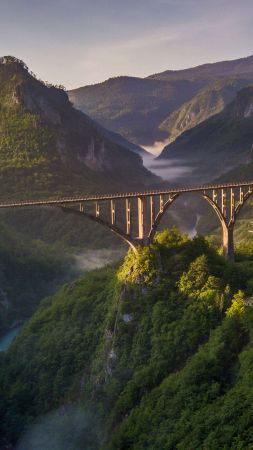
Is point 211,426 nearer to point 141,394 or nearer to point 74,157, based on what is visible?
point 141,394

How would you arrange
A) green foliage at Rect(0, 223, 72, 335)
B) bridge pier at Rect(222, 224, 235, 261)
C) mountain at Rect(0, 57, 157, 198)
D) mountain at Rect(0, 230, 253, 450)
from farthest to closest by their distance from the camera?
mountain at Rect(0, 57, 157, 198) → green foliage at Rect(0, 223, 72, 335) → bridge pier at Rect(222, 224, 235, 261) → mountain at Rect(0, 230, 253, 450)

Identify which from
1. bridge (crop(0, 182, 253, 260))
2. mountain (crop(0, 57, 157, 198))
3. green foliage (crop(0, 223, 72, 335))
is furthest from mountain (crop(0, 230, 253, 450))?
mountain (crop(0, 57, 157, 198))

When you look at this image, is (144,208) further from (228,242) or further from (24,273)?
(24,273)

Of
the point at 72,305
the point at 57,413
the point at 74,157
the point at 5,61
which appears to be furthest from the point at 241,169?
the point at 57,413

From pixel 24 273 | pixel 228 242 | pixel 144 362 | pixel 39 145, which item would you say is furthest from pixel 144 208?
pixel 39 145

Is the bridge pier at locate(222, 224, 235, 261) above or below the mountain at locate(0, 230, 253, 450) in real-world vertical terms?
above

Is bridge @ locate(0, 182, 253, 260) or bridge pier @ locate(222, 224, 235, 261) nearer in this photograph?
bridge @ locate(0, 182, 253, 260)

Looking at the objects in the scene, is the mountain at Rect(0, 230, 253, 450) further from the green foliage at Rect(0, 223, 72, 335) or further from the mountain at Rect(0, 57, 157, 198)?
the mountain at Rect(0, 57, 157, 198)
